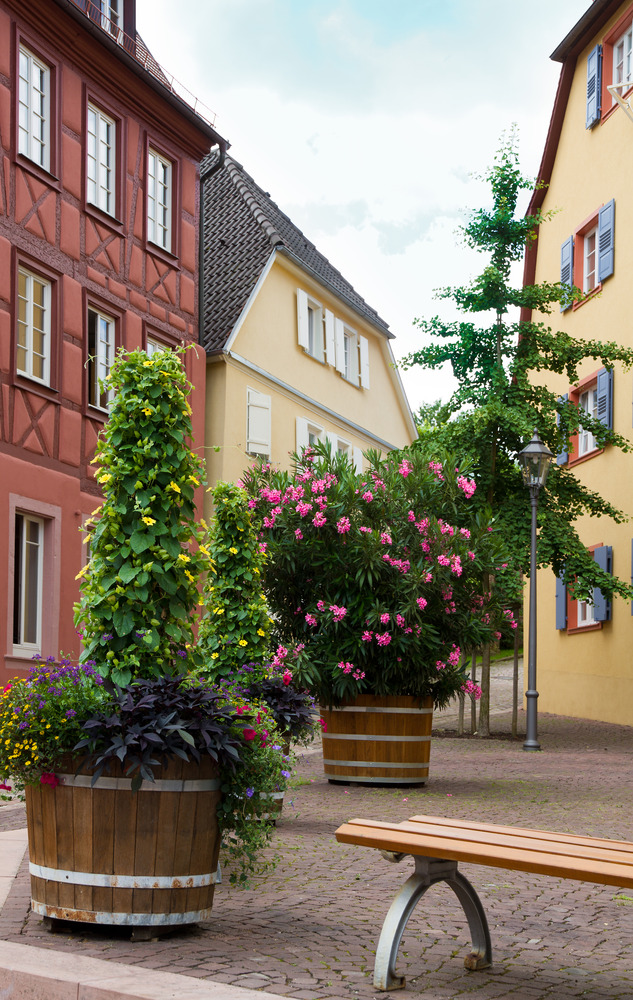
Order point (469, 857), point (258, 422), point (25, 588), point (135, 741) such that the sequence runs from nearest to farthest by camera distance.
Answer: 1. point (469, 857)
2. point (135, 741)
3. point (25, 588)
4. point (258, 422)

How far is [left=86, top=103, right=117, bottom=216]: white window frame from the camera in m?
17.5

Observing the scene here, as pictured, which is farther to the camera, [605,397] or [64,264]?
[605,397]

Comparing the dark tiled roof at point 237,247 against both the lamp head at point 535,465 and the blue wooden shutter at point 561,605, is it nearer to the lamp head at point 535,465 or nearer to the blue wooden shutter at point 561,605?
the lamp head at point 535,465

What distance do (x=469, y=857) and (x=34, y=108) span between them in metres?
14.3

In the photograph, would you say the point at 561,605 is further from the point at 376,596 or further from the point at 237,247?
the point at 376,596

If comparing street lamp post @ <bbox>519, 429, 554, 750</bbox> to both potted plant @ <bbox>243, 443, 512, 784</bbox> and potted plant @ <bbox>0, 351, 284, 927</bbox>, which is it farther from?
potted plant @ <bbox>0, 351, 284, 927</bbox>

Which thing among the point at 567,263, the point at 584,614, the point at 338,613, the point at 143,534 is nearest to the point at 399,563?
the point at 338,613

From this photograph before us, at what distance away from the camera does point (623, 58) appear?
70.9 feet

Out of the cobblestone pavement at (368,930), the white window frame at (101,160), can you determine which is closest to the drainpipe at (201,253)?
the white window frame at (101,160)

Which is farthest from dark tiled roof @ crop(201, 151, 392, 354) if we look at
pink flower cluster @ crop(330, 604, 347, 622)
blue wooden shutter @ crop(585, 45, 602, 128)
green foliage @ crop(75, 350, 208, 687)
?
green foliage @ crop(75, 350, 208, 687)

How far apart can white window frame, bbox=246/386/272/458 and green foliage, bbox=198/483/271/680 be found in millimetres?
12879

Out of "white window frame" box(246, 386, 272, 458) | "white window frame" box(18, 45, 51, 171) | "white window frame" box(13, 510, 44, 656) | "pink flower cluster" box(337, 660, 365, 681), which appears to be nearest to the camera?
"pink flower cluster" box(337, 660, 365, 681)

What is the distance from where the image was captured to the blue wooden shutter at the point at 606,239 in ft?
70.1

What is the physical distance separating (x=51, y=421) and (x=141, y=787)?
38.3 feet
